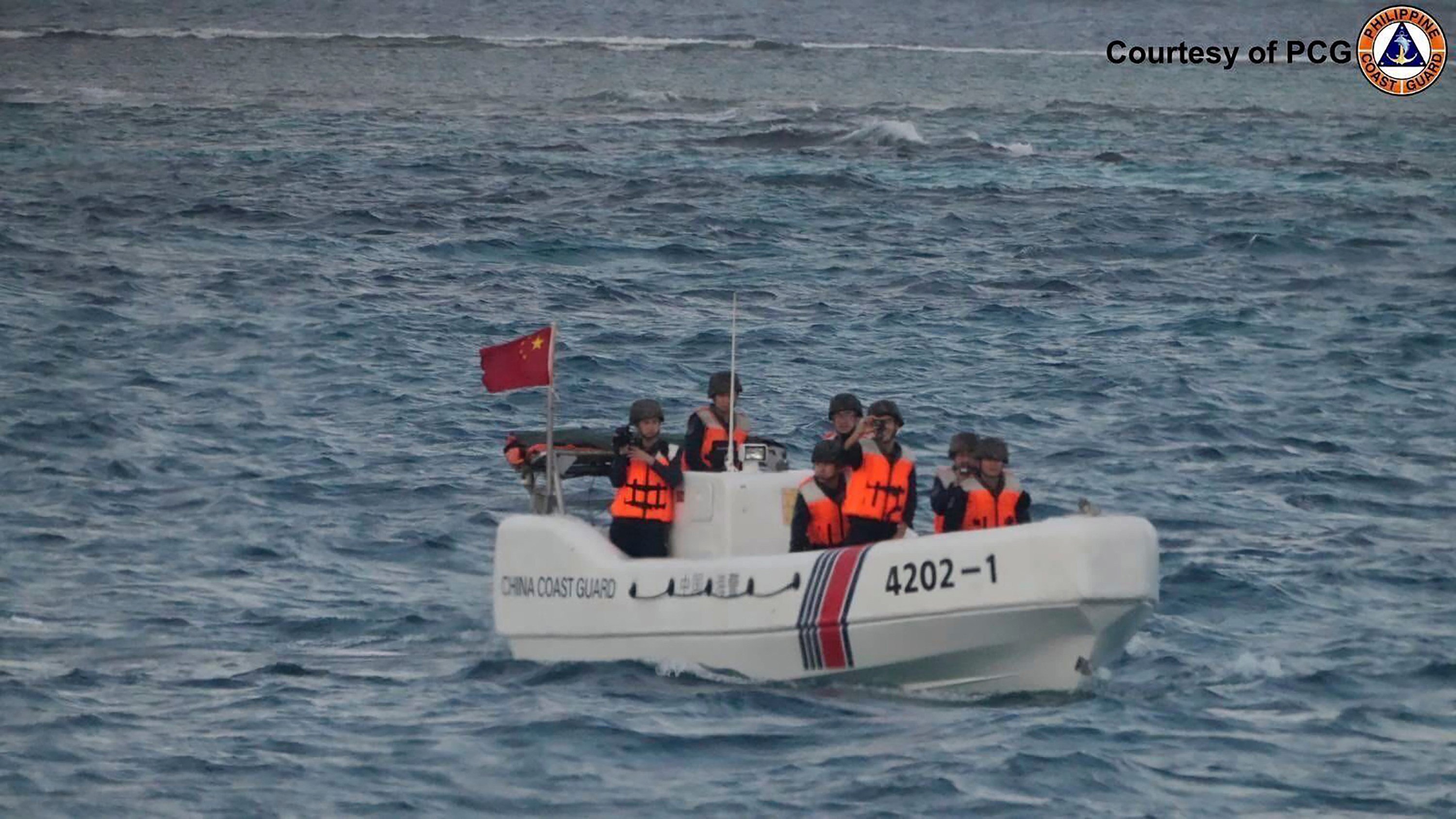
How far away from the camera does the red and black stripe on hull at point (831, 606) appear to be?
41.0 ft

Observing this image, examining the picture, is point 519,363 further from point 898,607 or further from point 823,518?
point 898,607

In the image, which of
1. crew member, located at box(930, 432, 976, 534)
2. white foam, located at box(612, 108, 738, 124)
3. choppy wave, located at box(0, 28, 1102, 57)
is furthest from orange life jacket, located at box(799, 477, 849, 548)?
choppy wave, located at box(0, 28, 1102, 57)

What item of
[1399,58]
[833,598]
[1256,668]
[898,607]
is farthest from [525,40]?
[898,607]

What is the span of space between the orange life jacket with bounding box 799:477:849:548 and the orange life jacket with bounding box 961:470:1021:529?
2.57 feet

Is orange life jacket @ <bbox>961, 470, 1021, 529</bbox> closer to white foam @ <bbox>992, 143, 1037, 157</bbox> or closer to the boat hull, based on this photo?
the boat hull

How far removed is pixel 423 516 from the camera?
711 inches

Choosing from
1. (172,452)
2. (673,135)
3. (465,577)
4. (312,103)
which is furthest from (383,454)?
(312,103)

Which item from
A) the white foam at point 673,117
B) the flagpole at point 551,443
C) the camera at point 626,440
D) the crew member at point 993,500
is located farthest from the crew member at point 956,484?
the white foam at point 673,117

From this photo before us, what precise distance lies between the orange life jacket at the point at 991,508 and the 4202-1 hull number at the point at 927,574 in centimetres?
77

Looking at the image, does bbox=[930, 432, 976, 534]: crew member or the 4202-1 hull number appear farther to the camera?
bbox=[930, 432, 976, 534]: crew member

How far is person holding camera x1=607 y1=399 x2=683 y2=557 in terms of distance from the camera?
538 inches

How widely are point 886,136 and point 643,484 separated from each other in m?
32.9

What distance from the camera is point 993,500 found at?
42.5 ft

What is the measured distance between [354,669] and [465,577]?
2632mm
